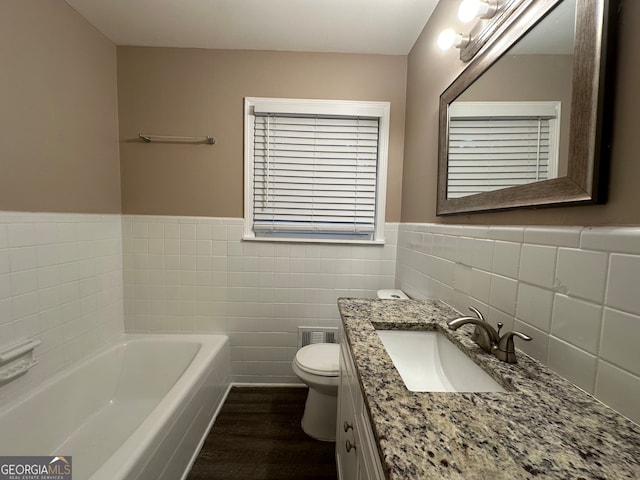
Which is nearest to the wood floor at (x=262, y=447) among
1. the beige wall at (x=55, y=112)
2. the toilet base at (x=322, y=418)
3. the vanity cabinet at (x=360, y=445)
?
the toilet base at (x=322, y=418)

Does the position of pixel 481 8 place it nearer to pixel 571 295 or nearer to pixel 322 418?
pixel 571 295

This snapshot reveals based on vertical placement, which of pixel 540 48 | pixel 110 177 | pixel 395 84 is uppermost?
pixel 395 84

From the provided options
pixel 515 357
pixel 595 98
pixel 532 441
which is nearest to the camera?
pixel 532 441

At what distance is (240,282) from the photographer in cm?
188

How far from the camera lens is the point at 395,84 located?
1.82m

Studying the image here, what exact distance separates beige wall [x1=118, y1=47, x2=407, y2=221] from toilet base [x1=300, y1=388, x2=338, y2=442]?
146cm

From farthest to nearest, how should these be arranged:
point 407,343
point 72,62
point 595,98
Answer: point 72,62 < point 407,343 < point 595,98

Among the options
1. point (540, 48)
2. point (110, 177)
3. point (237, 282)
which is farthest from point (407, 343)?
point (110, 177)

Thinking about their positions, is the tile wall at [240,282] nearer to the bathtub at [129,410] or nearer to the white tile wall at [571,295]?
the bathtub at [129,410]

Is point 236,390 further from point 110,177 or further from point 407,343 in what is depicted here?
point 110,177

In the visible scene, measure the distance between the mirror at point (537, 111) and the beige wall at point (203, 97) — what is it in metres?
0.90

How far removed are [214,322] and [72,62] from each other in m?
1.80

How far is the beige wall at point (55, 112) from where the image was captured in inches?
45.0

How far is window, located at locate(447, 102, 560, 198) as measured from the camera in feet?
2.30
